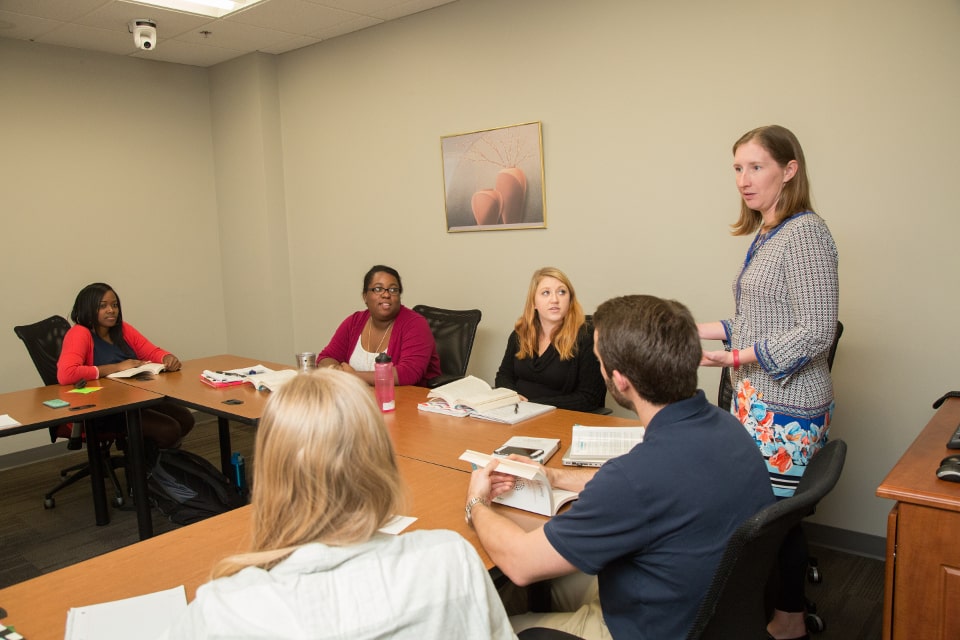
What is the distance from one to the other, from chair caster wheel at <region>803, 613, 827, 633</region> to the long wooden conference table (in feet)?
3.06

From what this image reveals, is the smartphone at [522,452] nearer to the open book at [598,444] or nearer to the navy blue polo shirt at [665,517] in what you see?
the open book at [598,444]

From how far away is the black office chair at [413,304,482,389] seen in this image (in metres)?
3.92

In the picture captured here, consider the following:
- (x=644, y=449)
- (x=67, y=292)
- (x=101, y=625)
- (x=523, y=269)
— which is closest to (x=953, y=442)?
(x=644, y=449)

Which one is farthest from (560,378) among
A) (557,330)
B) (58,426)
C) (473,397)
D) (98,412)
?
(58,426)

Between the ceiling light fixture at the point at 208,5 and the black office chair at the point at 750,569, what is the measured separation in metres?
4.06

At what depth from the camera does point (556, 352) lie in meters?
3.21

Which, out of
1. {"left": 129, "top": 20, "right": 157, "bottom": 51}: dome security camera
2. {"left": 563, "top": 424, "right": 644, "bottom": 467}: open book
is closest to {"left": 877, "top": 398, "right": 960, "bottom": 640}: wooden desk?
{"left": 563, "top": 424, "right": 644, "bottom": 467}: open book

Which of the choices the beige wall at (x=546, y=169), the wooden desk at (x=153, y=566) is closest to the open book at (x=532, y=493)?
the wooden desk at (x=153, y=566)

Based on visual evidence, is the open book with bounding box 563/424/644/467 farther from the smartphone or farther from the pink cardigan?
the pink cardigan

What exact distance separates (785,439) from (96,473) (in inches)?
132

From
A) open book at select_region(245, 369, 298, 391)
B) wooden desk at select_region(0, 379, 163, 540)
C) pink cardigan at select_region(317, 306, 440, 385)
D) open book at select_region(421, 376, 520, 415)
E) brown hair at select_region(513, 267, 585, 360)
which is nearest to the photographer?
open book at select_region(421, 376, 520, 415)

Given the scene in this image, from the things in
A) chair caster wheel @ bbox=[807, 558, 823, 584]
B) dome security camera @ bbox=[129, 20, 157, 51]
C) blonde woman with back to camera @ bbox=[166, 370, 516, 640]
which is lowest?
chair caster wheel @ bbox=[807, 558, 823, 584]

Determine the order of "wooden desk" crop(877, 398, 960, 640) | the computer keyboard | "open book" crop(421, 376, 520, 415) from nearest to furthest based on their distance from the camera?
"wooden desk" crop(877, 398, 960, 640) → the computer keyboard → "open book" crop(421, 376, 520, 415)

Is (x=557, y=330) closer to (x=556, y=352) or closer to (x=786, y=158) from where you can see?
(x=556, y=352)
